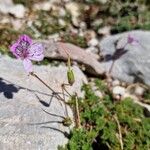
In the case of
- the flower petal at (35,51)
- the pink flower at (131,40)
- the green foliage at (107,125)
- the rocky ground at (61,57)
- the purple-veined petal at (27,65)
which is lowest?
the green foliage at (107,125)

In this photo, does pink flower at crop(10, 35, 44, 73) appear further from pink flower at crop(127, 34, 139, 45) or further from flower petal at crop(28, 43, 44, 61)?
pink flower at crop(127, 34, 139, 45)

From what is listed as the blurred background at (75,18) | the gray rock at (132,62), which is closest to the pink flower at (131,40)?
the gray rock at (132,62)

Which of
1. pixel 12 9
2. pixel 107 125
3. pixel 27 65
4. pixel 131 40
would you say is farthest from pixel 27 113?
pixel 12 9

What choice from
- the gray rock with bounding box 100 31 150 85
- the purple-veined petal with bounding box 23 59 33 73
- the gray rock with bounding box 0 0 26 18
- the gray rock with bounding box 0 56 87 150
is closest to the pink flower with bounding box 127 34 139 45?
the gray rock with bounding box 100 31 150 85

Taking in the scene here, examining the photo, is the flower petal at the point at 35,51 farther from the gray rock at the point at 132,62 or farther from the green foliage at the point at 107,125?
the gray rock at the point at 132,62

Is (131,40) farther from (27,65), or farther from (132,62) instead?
(27,65)
